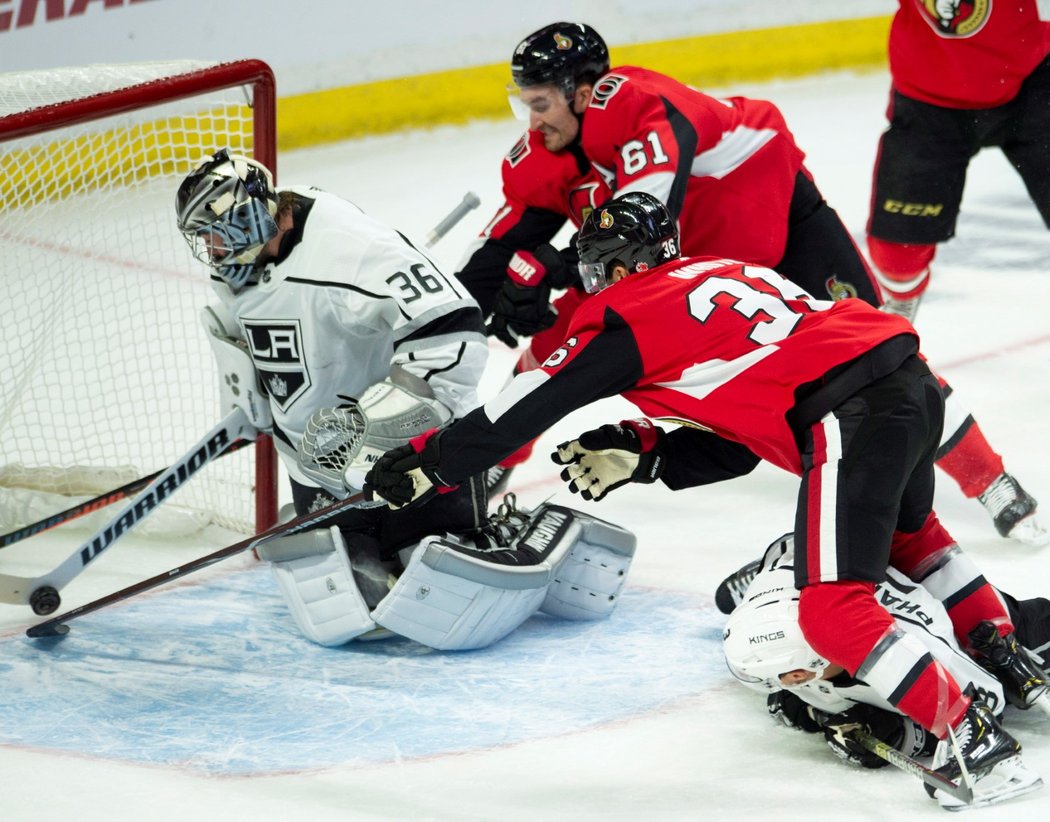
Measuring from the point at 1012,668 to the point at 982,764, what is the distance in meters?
0.28

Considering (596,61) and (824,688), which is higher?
(596,61)

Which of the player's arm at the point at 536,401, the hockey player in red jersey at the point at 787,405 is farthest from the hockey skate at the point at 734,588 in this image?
the player's arm at the point at 536,401

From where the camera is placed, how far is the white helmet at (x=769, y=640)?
2.28 metres

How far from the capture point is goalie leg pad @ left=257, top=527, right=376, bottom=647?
2.80 metres

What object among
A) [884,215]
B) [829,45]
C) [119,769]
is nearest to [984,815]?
[119,769]

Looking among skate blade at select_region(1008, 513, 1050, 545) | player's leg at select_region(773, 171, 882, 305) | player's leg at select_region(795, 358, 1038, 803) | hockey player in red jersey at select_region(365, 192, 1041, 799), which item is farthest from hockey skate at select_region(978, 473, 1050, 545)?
player's leg at select_region(795, 358, 1038, 803)

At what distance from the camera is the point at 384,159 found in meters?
6.18

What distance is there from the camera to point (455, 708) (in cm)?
262

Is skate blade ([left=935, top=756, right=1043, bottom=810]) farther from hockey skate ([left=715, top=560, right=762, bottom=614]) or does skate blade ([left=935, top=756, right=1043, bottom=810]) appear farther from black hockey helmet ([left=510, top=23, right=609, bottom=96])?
black hockey helmet ([left=510, top=23, right=609, bottom=96])

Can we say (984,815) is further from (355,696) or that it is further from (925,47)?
(925,47)

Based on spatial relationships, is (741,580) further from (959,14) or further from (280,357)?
(959,14)

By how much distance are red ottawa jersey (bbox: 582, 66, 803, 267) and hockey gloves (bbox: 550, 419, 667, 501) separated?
625mm

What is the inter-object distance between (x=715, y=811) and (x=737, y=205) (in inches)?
56.4

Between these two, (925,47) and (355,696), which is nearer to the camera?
(355,696)
